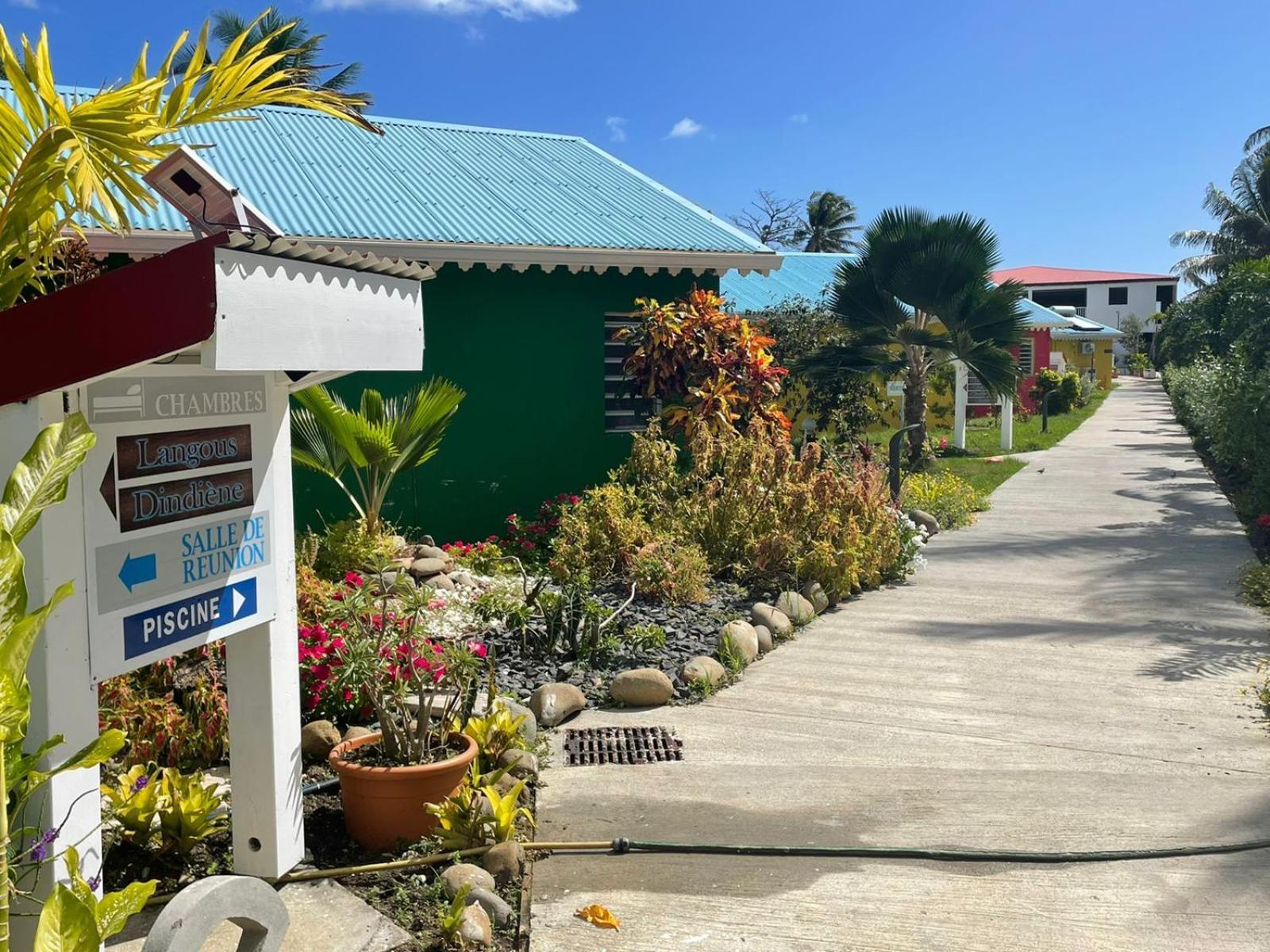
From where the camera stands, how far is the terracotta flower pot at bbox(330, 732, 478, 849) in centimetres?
432

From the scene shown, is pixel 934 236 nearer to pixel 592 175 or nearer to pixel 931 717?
pixel 592 175

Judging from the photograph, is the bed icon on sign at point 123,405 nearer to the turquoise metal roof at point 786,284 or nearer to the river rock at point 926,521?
the river rock at point 926,521

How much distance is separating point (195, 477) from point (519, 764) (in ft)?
7.85

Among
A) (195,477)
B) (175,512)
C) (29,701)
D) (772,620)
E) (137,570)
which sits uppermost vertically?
(195,477)

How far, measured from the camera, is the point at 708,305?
438 inches

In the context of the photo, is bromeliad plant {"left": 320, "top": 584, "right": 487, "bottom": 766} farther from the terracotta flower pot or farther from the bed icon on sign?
the bed icon on sign

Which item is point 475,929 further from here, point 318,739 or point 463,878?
point 318,739

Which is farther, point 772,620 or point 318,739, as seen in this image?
point 772,620

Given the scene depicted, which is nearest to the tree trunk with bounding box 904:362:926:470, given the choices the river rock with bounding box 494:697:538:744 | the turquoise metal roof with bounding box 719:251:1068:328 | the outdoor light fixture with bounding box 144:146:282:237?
the turquoise metal roof with bounding box 719:251:1068:328

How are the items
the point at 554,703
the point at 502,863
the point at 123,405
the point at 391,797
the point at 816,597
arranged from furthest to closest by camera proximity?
1. the point at 816,597
2. the point at 554,703
3. the point at 391,797
4. the point at 502,863
5. the point at 123,405

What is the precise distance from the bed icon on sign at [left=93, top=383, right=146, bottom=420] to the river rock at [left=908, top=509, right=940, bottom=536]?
34.2 ft

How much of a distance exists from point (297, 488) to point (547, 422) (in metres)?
2.53

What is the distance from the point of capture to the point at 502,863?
420 cm

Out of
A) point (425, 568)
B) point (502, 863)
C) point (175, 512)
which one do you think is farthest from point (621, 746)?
point (425, 568)
